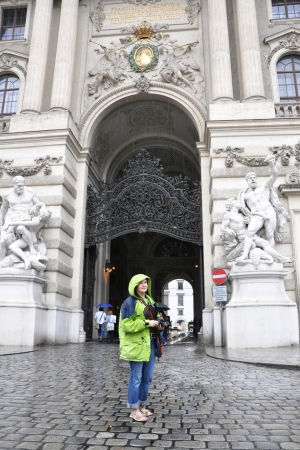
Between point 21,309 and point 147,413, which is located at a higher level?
point 21,309

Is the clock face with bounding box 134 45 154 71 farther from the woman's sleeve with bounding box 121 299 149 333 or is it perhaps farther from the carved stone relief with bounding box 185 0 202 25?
the woman's sleeve with bounding box 121 299 149 333

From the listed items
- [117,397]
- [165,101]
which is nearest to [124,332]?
[117,397]

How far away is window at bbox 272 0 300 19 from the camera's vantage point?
18.1 metres

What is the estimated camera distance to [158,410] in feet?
13.9

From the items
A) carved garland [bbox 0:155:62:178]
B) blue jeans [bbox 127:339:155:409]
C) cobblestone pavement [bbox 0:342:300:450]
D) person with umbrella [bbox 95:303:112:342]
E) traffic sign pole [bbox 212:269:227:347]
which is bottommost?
cobblestone pavement [bbox 0:342:300:450]

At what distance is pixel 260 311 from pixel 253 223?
107 inches

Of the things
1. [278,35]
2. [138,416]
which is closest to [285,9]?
[278,35]

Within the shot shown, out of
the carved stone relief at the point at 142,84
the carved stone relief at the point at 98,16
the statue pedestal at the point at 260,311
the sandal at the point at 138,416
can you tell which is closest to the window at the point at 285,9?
the carved stone relief at the point at 142,84

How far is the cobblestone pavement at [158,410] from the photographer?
10.5ft

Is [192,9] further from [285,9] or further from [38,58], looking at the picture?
[38,58]

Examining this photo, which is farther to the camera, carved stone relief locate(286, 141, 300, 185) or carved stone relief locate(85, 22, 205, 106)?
carved stone relief locate(85, 22, 205, 106)

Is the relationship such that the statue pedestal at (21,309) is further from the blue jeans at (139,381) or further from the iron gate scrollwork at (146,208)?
the blue jeans at (139,381)

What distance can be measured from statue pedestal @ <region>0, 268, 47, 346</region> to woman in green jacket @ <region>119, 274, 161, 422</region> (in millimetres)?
8797

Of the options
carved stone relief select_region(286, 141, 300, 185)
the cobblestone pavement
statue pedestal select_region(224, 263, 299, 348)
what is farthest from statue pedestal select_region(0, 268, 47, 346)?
carved stone relief select_region(286, 141, 300, 185)
